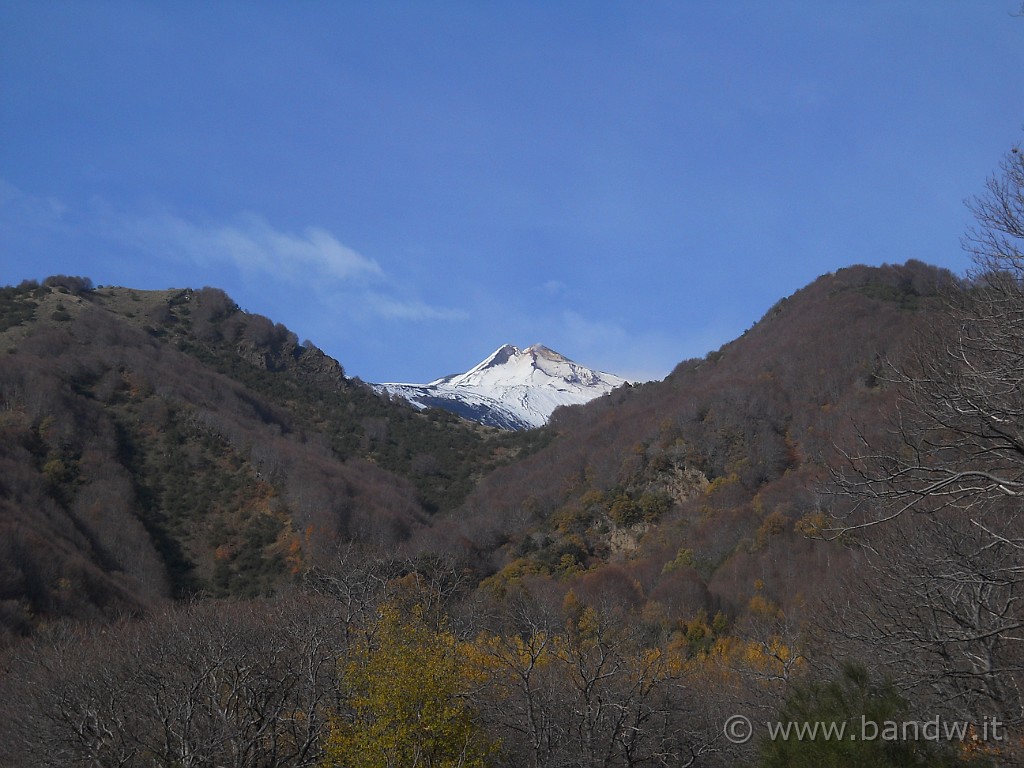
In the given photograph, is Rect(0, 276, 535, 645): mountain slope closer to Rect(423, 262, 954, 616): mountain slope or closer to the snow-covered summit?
Rect(423, 262, 954, 616): mountain slope

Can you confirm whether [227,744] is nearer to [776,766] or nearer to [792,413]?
[776,766]

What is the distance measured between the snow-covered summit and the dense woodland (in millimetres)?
43931

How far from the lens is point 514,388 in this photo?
162 metres

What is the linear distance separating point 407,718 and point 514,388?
14920cm

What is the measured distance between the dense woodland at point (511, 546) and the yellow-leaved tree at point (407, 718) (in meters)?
0.06

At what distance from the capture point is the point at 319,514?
49.3 meters

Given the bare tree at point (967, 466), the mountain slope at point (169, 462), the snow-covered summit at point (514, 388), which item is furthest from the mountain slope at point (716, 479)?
the snow-covered summit at point (514, 388)

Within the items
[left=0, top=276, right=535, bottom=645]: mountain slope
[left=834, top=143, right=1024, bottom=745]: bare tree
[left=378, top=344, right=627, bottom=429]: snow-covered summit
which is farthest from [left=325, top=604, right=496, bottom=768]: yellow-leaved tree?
[left=378, top=344, right=627, bottom=429]: snow-covered summit

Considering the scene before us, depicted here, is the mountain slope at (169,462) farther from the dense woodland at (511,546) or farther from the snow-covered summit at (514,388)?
the snow-covered summit at (514,388)

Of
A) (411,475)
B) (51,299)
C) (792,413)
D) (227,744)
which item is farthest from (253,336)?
(227,744)

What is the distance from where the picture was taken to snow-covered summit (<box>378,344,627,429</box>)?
437ft

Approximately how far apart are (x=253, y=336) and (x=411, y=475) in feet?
80.1

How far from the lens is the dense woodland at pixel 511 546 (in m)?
10.5

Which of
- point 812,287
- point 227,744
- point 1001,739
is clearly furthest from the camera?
point 812,287
